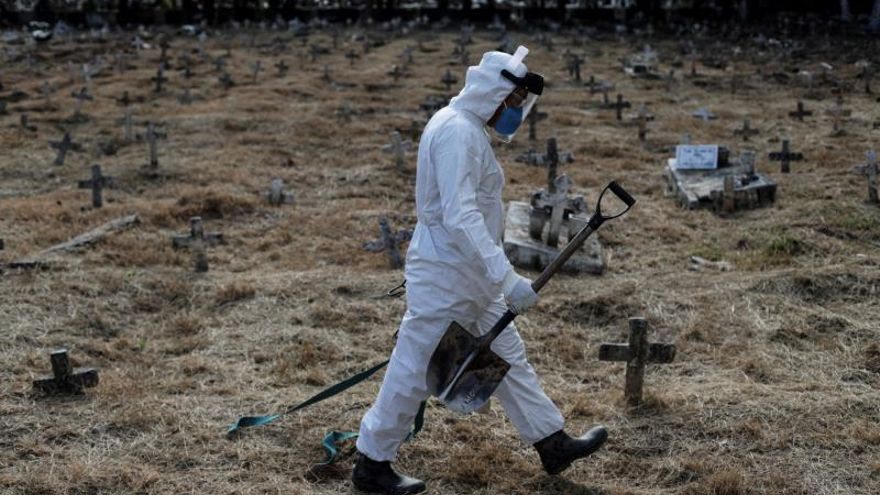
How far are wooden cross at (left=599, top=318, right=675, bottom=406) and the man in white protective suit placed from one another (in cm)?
102

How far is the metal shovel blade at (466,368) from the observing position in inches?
188

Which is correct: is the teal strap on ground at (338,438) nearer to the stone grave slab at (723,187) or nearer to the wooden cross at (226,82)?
the stone grave slab at (723,187)

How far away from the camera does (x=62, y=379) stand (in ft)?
20.9

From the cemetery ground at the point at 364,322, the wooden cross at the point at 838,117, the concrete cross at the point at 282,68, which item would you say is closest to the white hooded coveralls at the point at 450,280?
the cemetery ground at the point at 364,322

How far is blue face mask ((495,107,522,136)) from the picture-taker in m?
4.97

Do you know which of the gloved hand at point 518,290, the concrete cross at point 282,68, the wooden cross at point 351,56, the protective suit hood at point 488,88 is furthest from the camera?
the wooden cross at point 351,56

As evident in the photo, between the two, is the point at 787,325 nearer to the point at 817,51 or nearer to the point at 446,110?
the point at 446,110

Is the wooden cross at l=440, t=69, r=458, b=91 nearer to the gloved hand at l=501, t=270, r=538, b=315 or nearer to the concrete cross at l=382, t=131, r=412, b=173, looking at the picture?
the concrete cross at l=382, t=131, r=412, b=173

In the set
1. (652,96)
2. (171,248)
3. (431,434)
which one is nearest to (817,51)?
(652,96)

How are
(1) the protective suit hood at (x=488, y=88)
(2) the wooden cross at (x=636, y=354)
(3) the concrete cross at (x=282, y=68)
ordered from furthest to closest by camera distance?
(3) the concrete cross at (x=282, y=68) → (2) the wooden cross at (x=636, y=354) → (1) the protective suit hood at (x=488, y=88)

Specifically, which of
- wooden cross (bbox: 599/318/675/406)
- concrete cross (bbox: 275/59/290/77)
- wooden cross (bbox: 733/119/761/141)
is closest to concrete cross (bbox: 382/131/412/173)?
wooden cross (bbox: 733/119/761/141)

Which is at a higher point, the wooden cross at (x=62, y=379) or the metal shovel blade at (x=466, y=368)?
the metal shovel blade at (x=466, y=368)

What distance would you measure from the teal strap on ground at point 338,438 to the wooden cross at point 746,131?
11.7 m

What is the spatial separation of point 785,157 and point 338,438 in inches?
369
